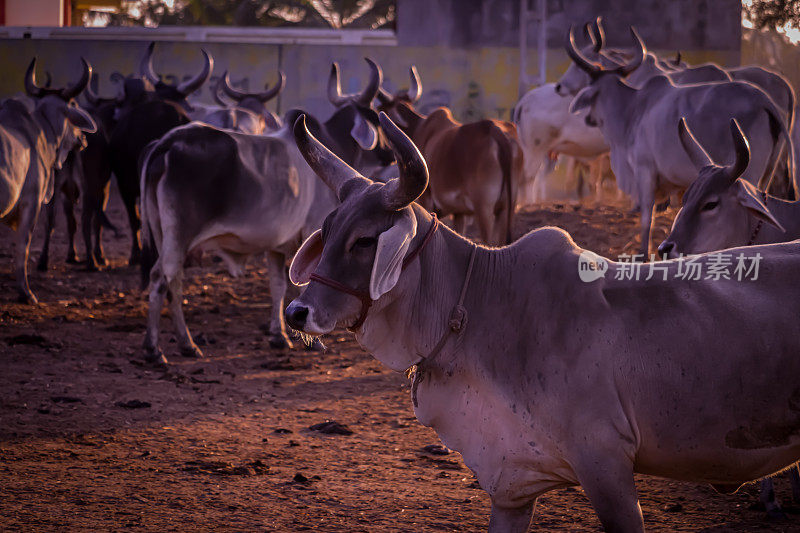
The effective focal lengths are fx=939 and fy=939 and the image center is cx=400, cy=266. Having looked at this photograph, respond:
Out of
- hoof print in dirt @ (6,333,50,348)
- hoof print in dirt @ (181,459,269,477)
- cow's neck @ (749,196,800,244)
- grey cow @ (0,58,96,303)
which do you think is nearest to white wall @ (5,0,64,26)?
grey cow @ (0,58,96,303)

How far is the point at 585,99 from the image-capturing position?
10266 millimetres

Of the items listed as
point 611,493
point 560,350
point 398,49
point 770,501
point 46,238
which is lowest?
point 770,501

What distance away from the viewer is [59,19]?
24.4 m

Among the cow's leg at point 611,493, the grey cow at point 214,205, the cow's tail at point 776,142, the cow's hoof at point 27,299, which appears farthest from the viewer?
the cow's hoof at point 27,299

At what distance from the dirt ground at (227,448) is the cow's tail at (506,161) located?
7.40 feet

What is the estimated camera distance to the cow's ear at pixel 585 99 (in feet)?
33.5

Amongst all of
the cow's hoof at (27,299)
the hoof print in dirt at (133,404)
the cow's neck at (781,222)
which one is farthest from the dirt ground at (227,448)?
the cow's neck at (781,222)

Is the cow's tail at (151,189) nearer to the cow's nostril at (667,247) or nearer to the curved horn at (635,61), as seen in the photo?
the cow's nostril at (667,247)

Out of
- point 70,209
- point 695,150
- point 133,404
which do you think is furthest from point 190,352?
point 70,209

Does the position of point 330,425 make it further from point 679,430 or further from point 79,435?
point 679,430

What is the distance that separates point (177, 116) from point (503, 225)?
360 cm

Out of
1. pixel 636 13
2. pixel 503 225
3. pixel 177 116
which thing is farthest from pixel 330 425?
pixel 636 13

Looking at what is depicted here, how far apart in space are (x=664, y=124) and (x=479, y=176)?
5.96 feet

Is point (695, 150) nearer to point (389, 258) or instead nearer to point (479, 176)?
point (389, 258)
